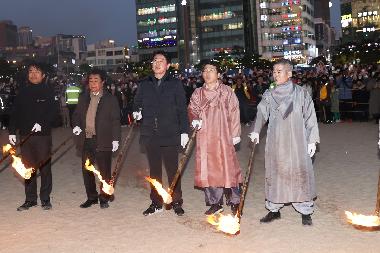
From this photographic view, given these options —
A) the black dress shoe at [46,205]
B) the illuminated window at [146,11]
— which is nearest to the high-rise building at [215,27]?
the illuminated window at [146,11]

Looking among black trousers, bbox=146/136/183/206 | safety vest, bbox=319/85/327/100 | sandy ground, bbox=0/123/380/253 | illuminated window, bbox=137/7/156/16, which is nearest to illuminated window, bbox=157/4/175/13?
illuminated window, bbox=137/7/156/16

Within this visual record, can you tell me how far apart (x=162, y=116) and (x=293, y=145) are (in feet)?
5.75

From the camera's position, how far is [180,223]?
21.8ft

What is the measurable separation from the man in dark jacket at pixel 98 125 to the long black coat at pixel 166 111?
2.17ft

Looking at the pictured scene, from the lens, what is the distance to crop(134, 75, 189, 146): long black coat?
22.6ft

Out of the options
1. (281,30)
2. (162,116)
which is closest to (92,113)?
(162,116)

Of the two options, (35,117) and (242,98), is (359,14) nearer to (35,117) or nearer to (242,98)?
(242,98)

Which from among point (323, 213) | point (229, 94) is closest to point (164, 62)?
point (229, 94)

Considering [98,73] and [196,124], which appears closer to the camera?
[196,124]

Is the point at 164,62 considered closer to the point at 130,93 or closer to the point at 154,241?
the point at 154,241

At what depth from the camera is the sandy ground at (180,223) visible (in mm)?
5691

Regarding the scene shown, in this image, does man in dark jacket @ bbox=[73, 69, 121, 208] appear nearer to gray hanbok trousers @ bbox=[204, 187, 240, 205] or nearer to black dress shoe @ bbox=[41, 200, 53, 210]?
black dress shoe @ bbox=[41, 200, 53, 210]

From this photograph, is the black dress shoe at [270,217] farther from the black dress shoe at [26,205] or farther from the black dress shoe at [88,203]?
the black dress shoe at [26,205]

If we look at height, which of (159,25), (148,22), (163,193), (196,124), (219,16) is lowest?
(163,193)
